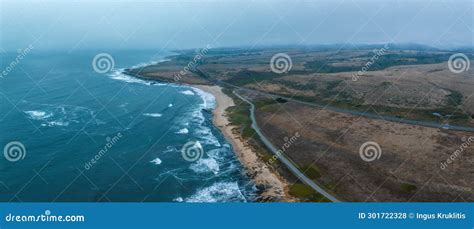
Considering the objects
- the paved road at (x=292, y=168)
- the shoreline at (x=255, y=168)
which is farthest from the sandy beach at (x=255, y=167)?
the paved road at (x=292, y=168)

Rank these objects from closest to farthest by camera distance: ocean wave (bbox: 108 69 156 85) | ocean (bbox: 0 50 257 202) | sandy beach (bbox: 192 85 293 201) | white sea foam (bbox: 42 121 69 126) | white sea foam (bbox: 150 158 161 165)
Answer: sandy beach (bbox: 192 85 293 201), ocean (bbox: 0 50 257 202), white sea foam (bbox: 150 158 161 165), white sea foam (bbox: 42 121 69 126), ocean wave (bbox: 108 69 156 85)

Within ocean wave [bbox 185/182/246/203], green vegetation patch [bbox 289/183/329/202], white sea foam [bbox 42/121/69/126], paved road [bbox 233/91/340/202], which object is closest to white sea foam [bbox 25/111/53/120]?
white sea foam [bbox 42/121/69/126]

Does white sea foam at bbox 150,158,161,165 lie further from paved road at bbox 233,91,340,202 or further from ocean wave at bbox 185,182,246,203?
paved road at bbox 233,91,340,202

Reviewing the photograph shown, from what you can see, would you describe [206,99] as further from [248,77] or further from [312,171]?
[312,171]

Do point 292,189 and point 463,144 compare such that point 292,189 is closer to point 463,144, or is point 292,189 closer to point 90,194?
point 90,194

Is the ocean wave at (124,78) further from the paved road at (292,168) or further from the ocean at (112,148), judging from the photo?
the paved road at (292,168)

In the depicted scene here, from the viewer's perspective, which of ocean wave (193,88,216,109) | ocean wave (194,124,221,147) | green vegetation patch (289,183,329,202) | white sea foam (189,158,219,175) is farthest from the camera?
ocean wave (193,88,216,109)

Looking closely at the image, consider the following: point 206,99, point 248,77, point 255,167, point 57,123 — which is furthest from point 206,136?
point 248,77

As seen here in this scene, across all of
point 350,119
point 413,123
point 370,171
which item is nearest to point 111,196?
point 370,171
